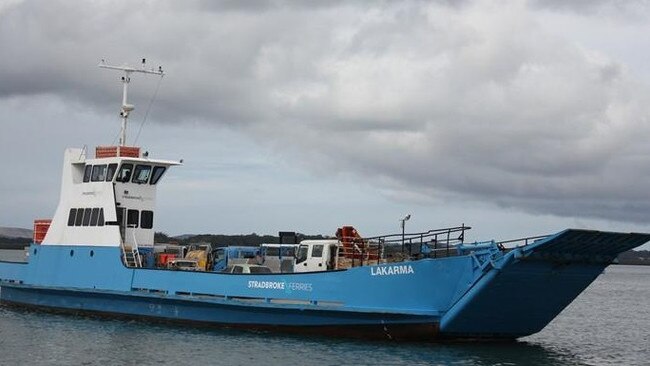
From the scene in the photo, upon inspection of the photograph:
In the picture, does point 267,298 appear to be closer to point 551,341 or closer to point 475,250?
point 475,250

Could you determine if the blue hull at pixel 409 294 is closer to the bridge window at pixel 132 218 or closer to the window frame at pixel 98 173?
the bridge window at pixel 132 218

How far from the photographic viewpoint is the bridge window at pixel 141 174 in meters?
28.3

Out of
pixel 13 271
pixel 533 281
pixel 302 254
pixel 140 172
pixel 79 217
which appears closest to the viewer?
pixel 533 281

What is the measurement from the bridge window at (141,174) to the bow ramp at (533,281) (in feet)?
38.6

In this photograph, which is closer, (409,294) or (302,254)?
(409,294)

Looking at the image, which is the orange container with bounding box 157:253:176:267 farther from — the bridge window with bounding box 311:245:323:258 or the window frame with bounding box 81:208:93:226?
the bridge window with bounding box 311:245:323:258

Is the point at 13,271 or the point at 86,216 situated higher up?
the point at 86,216

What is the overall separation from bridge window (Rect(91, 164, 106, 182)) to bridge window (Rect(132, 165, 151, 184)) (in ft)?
3.12

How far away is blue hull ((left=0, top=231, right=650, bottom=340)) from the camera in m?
20.5

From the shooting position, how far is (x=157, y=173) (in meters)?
28.8

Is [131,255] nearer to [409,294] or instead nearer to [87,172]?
[87,172]

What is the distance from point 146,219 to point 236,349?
27.0 ft

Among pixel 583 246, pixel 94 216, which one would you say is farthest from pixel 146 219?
pixel 583 246

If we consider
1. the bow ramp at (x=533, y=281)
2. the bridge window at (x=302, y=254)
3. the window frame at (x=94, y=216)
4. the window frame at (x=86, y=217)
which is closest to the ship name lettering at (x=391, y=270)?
the bow ramp at (x=533, y=281)
